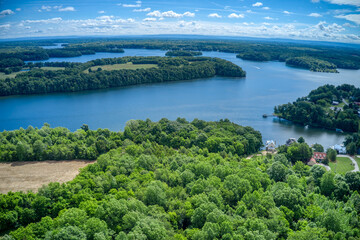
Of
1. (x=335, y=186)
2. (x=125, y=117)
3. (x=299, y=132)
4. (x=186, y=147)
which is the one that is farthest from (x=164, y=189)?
(x=299, y=132)

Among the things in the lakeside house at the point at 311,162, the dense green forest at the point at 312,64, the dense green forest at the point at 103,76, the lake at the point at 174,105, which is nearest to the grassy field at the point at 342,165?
the lakeside house at the point at 311,162

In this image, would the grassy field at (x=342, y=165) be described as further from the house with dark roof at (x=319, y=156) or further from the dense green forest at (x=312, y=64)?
the dense green forest at (x=312, y=64)

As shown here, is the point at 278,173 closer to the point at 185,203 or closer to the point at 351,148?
the point at 185,203

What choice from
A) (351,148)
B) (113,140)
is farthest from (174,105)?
(351,148)

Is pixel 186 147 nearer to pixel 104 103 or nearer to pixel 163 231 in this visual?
pixel 163 231

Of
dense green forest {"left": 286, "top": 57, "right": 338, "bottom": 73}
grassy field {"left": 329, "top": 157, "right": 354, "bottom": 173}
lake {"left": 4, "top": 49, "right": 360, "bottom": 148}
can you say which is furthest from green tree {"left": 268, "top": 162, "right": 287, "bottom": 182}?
dense green forest {"left": 286, "top": 57, "right": 338, "bottom": 73}
